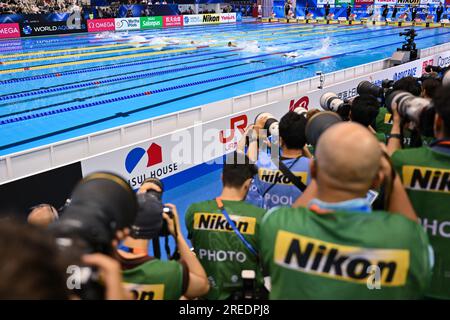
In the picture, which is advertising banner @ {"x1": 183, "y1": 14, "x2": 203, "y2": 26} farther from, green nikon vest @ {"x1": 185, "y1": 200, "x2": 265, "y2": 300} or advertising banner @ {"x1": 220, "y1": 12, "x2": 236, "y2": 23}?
green nikon vest @ {"x1": 185, "y1": 200, "x2": 265, "y2": 300}

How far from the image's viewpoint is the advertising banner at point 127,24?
20500mm

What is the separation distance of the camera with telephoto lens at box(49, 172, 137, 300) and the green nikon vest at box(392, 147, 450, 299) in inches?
45.2

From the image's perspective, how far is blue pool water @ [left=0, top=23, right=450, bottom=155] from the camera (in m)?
7.53

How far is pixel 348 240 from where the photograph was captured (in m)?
1.18

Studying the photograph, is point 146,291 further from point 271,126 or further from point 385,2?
point 385,2

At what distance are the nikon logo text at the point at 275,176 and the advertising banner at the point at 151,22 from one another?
2071 cm

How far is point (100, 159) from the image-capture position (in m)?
4.35

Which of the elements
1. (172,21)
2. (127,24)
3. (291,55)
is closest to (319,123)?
(291,55)

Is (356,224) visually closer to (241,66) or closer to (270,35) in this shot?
(241,66)

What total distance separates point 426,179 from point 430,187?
39 millimetres

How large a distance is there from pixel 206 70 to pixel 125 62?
2.56 meters

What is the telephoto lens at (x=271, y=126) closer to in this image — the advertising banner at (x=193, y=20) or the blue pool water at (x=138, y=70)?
the blue pool water at (x=138, y=70)

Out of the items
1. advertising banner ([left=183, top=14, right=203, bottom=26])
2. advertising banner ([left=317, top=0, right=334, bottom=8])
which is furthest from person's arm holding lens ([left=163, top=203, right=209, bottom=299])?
advertising banner ([left=317, top=0, right=334, bottom=8])
